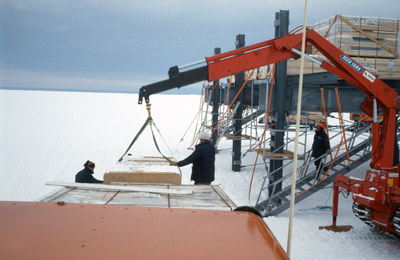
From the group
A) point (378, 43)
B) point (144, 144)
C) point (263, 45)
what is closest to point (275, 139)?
point (378, 43)

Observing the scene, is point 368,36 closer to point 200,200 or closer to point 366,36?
point 366,36

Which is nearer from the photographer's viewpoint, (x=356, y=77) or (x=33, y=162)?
(x=356, y=77)

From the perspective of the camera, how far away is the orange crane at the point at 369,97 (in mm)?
7555

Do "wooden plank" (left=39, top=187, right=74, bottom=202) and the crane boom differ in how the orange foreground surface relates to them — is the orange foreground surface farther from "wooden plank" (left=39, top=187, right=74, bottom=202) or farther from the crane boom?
the crane boom

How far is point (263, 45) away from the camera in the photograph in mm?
7828

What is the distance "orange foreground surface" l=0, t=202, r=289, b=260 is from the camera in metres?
2.16

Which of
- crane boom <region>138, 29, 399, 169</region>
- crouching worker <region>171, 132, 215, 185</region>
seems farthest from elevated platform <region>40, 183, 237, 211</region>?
crouching worker <region>171, 132, 215, 185</region>

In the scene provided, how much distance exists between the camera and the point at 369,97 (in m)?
8.61

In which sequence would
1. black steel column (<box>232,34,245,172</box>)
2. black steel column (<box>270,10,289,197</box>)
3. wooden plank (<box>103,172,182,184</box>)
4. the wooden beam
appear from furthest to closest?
black steel column (<box>232,34,245,172</box>) < black steel column (<box>270,10,289,197</box>) < the wooden beam < wooden plank (<box>103,172,182,184</box>)

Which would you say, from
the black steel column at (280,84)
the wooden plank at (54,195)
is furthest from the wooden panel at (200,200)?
the black steel column at (280,84)

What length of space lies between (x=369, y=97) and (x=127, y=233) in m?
7.55

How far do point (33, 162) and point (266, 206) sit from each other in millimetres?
11836

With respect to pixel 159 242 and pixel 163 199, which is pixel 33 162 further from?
pixel 159 242

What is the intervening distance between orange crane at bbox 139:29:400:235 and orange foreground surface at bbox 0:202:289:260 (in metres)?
4.64
